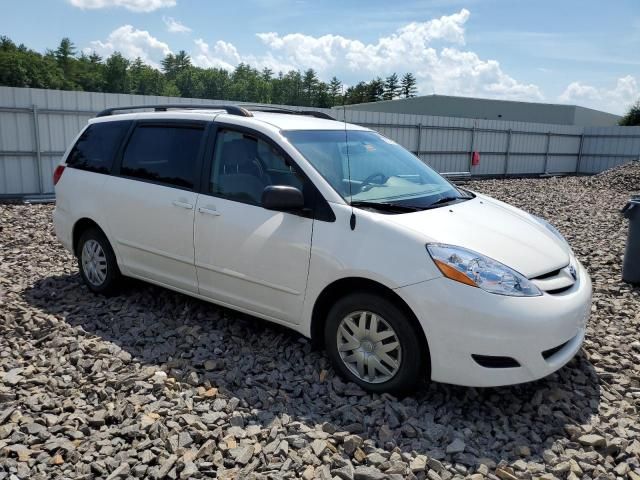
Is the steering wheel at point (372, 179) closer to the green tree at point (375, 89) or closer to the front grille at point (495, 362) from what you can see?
the front grille at point (495, 362)

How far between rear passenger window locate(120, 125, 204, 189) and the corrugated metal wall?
22.0 ft

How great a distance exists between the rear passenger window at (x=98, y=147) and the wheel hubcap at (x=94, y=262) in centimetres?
75

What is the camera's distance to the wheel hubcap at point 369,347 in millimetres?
3471

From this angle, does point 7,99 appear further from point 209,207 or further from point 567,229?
point 567,229

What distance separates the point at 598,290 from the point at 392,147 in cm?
304

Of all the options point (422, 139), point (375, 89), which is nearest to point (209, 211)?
point (422, 139)

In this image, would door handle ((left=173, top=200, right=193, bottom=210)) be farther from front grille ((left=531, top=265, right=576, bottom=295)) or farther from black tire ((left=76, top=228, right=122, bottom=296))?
front grille ((left=531, top=265, right=576, bottom=295))

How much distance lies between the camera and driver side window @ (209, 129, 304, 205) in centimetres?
400

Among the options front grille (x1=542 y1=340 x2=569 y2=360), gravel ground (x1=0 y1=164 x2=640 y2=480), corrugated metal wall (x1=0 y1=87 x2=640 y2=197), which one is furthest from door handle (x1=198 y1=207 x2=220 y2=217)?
corrugated metal wall (x1=0 y1=87 x2=640 y2=197)

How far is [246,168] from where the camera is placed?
13.9 feet

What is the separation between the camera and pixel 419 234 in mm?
3387

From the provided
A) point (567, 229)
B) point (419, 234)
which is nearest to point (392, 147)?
point (419, 234)

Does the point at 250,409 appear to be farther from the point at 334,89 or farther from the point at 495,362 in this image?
the point at 334,89

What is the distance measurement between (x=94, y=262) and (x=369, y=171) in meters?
2.97
